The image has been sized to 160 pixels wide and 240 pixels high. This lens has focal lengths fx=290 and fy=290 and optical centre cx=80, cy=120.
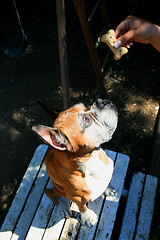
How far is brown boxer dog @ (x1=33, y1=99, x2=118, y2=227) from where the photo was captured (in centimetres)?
191

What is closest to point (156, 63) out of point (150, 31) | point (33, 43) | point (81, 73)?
point (81, 73)

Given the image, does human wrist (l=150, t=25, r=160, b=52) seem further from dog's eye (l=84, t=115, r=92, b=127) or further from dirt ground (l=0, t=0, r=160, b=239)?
dirt ground (l=0, t=0, r=160, b=239)

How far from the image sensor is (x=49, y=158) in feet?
8.26

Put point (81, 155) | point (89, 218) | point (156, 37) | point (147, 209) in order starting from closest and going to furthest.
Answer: point (81, 155)
point (156, 37)
point (89, 218)
point (147, 209)

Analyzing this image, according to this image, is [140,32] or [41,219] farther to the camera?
[41,219]

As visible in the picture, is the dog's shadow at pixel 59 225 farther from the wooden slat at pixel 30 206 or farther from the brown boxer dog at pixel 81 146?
the brown boxer dog at pixel 81 146

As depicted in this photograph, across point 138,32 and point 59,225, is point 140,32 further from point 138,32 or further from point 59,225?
point 59,225

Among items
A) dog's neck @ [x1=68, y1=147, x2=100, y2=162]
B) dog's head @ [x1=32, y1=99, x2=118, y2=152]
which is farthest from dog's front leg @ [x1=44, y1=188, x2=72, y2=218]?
dog's head @ [x1=32, y1=99, x2=118, y2=152]

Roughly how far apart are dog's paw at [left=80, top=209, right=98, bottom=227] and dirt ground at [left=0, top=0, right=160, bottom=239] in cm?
138

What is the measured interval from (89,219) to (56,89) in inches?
110

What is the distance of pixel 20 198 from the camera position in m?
3.46

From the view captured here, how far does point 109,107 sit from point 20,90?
3582mm

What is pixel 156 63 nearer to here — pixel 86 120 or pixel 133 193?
pixel 133 193

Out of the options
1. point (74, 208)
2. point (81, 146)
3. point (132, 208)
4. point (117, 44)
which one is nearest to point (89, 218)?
point (74, 208)
